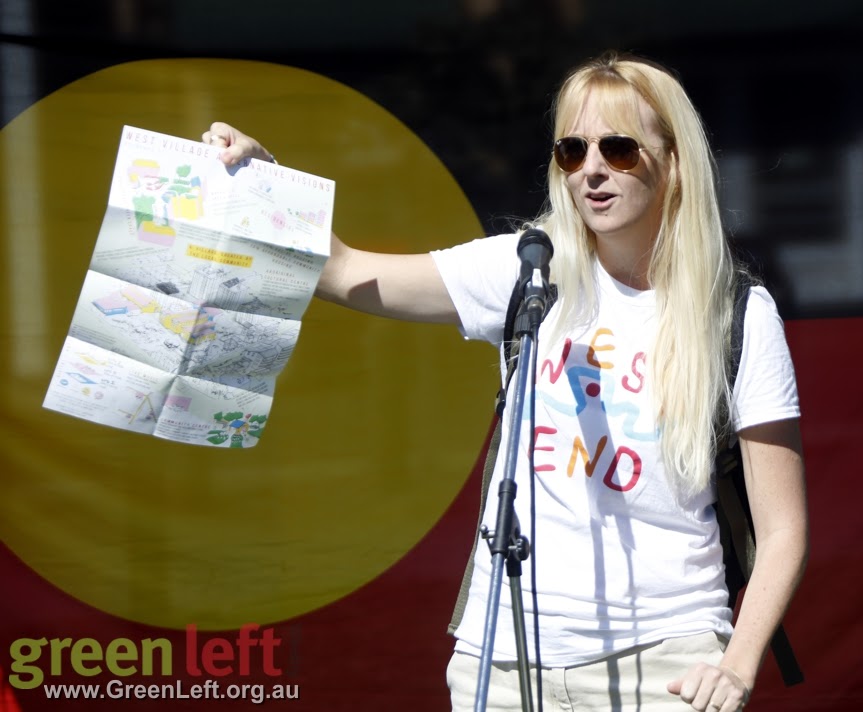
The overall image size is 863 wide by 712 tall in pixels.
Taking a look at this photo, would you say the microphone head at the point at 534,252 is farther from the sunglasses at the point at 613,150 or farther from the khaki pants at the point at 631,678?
the khaki pants at the point at 631,678

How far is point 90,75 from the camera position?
9.13 ft

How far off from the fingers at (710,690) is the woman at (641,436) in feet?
0.11

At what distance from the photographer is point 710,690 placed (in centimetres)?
156

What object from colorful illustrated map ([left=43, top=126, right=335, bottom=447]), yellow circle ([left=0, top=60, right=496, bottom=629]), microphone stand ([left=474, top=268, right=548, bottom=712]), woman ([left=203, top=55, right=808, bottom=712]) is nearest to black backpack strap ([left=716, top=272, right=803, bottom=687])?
woman ([left=203, top=55, right=808, bottom=712])

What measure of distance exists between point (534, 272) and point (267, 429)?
53.9 inches

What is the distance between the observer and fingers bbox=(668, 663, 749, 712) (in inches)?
61.4

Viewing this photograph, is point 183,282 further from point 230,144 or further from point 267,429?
point 267,429

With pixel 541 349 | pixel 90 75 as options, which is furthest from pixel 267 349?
pixel 90 75

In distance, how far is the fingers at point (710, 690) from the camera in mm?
1561

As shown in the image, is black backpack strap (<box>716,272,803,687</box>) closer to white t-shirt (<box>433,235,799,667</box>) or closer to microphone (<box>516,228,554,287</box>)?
white t-shirt (<box>433,235,799,667</box>)

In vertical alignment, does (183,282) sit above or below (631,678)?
above

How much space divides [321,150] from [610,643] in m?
1.56

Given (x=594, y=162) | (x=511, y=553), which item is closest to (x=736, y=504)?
(x=511, y=553)

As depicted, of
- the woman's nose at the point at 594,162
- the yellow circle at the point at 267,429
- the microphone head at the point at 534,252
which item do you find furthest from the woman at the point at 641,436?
the yellow circle at the point at 267,429
